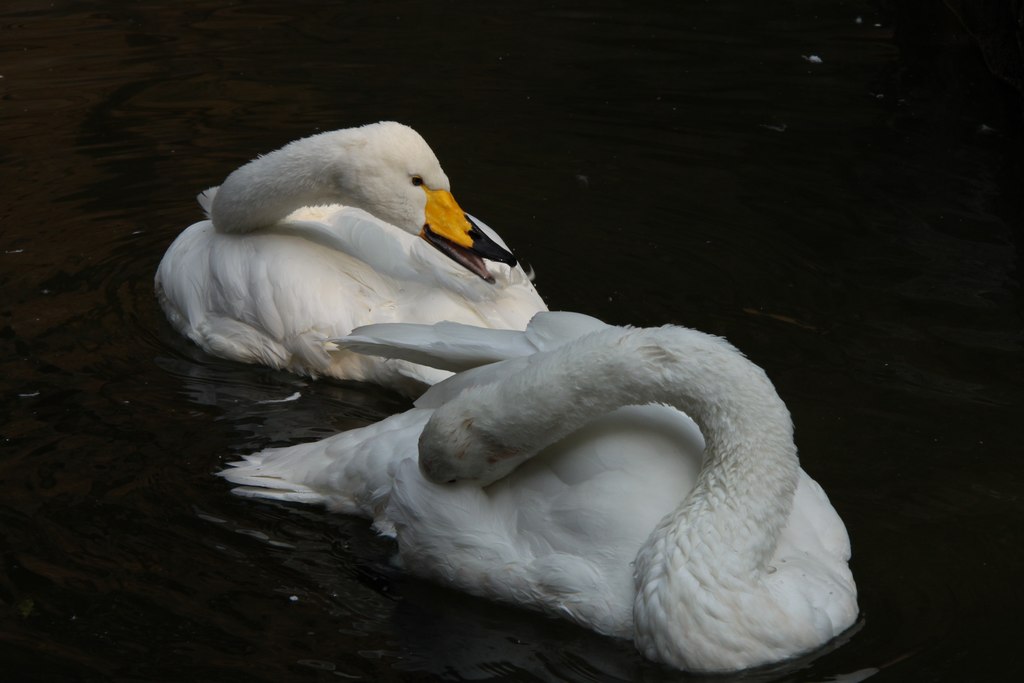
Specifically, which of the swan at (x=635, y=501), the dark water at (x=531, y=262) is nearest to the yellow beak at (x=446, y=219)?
the dark water at (x=531, y=262)

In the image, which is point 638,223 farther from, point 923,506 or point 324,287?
point 923,506

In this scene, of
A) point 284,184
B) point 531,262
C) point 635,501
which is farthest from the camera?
point 531,262

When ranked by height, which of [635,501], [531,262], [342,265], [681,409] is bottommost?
[531,262]

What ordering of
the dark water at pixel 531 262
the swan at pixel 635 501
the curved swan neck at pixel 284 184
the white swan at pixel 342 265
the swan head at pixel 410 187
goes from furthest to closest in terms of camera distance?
the curved swan neck at pixel 284 184 < the swan head at pixel 410 187 < the white swan at pixel 342 265 < the dark water at pixel 531 262 < the swan at pixel 635 501

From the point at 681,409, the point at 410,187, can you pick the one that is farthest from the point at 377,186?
the point at 681,409

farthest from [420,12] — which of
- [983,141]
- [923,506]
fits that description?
[923,506]

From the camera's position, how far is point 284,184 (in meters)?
6.08

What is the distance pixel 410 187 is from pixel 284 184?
0.56m

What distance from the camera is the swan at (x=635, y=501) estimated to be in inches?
157

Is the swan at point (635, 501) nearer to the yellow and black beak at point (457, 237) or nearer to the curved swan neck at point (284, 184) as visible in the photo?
the yellow and black beak at point (457, 237)

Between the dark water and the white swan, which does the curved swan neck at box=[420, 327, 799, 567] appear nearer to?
the dark water

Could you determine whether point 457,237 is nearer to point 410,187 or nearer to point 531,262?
point 410,187

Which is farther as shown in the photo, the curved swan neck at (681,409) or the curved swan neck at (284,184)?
the curved swan neck at (284,184)

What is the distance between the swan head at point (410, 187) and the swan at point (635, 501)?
1.16 m
